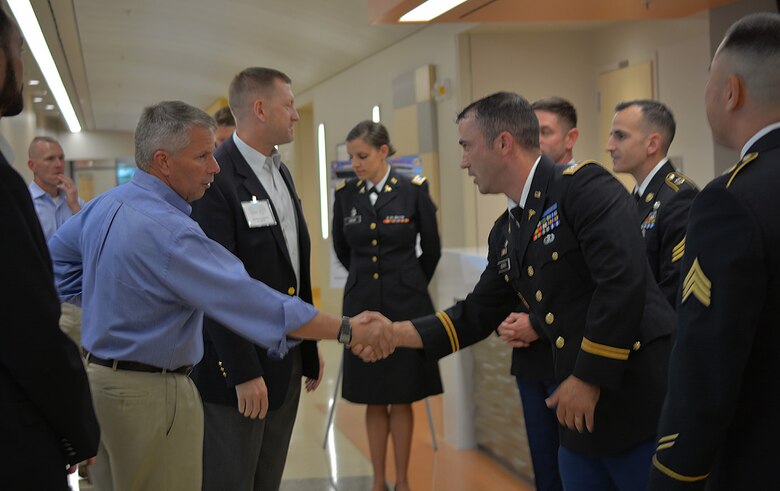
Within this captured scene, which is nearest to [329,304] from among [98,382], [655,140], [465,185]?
[465,185]

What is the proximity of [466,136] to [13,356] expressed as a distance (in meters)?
1.61

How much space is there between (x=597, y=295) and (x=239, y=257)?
4.23 ft

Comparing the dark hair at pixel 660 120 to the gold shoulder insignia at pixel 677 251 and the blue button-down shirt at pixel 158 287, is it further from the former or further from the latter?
the blue button-down shirt at pixel 158 287

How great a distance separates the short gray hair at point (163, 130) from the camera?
2652 millimetres

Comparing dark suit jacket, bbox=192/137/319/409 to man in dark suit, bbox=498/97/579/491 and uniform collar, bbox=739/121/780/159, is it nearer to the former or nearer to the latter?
man in dark suit, bbox=498/97/579/491

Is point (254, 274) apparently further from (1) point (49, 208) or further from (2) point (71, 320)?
(1) point (49, 208)

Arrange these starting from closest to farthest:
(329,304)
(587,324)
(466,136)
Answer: (587,324)
(466,136)
(329,304)

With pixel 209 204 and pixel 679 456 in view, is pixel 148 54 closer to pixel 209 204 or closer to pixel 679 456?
pixel 209 204

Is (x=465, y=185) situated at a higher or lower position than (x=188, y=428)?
higher

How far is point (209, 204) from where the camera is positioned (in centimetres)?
306

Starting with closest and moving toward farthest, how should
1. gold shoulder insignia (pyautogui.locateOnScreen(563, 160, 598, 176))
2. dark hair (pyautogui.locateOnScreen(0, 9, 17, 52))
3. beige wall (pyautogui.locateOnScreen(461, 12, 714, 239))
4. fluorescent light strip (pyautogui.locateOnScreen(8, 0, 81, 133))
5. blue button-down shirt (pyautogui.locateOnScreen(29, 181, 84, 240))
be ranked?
1. dark hair (pyautogui.locateOnScreen(0, 9, 17, 52))
2. gold shoulder insignia (pyautogui.locateOnScreen(563, 160, 598, 176))
3. blue button-down shirt (pyautogui.locateOnScreen(29, 181, 84, 240))
4. fluorescent light strip (pyautogui.locateOnScreen(8, 0, 81, 133))
5. beige wall (pyautogui.locateOnScreen(461, 12, 714, 239))

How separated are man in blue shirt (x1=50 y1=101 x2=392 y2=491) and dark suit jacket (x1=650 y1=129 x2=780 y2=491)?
1.29 m

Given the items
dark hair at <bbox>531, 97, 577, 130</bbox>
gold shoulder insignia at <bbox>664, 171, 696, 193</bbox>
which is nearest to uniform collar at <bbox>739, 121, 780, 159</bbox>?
gold shoulder insignia at <bbox>664, 171, 696, 193</bbox>

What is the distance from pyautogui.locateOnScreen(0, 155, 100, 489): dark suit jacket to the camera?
1.67m
